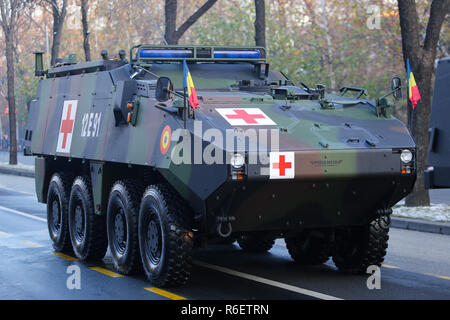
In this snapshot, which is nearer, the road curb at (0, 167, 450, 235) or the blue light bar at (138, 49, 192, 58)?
the blue light bar at (138, 49, 192, 58)

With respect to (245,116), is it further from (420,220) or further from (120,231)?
(420,220)

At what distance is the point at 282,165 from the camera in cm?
888

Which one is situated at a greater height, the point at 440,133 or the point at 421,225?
the point at 440,133

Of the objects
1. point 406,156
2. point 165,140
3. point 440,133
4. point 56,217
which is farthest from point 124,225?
point 440,133

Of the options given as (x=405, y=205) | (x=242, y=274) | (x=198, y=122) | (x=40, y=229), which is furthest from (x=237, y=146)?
(x=405, y=205)

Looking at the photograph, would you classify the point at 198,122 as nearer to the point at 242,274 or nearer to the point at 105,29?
the point at 242,274

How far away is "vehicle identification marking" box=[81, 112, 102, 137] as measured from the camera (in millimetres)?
11508

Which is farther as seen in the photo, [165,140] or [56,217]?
[56,217]

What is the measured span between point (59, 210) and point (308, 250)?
3860 mm

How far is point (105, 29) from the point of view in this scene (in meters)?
64.0

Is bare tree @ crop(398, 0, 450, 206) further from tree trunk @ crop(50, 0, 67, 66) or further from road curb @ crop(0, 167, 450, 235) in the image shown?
tree trunk @ crop(50, 0, 67, 66)

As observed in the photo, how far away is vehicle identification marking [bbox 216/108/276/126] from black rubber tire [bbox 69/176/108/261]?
2.93 meters

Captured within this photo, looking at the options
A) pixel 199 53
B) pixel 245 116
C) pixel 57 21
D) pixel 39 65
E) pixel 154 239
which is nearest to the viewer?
pixel 245 116

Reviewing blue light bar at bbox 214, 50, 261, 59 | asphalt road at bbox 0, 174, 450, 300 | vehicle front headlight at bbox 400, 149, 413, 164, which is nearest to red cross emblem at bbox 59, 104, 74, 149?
asphalt road at bbox 0, 174, 450, 300
